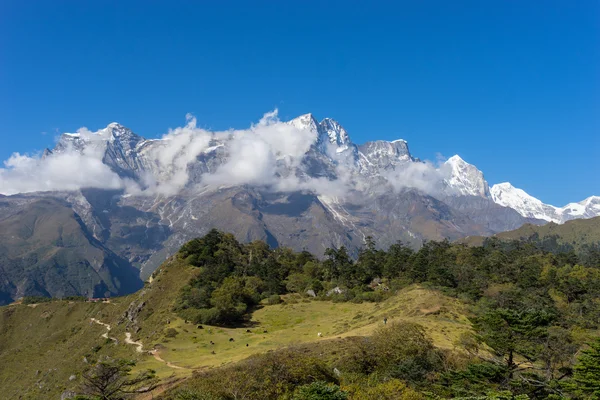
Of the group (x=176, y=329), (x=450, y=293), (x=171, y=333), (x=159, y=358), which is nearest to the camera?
(x=159, y=358)

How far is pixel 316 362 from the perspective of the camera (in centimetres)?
4497

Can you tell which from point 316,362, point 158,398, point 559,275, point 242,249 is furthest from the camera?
point 242,249

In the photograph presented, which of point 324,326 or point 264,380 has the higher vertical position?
point 264,380

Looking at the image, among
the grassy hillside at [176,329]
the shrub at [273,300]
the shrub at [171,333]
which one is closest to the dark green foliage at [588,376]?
the grassy hillside at [176,329]

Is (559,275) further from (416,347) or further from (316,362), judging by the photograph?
(316,362)

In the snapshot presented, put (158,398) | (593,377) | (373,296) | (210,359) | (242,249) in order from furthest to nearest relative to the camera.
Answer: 1. (242,249)
2. (373,296)
3. (210,359)
4. (158,398)
5. (593,377)

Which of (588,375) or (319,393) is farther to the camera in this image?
(588,375)

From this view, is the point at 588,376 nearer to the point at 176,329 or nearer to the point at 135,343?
the point at 176,329

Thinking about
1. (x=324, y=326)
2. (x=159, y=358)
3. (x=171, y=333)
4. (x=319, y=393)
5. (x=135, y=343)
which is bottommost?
(x=159, y=358)

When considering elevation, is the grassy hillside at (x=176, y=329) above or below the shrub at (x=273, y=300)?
below

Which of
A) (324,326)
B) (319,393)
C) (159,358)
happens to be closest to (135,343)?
(159,358)

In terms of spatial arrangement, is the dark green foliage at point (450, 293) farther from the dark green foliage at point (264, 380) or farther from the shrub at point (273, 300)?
the dark green foliage at point (264, 380)

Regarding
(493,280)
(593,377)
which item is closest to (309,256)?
(493,280)

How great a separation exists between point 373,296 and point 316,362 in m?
76.5
